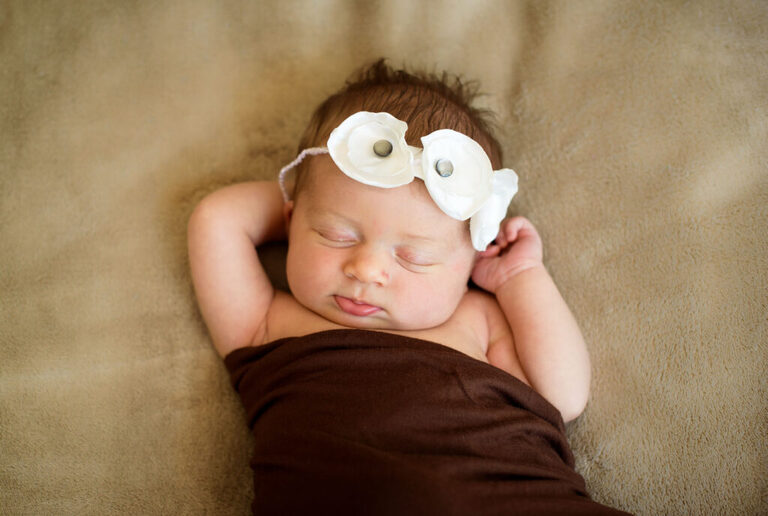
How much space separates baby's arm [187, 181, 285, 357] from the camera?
122 centimetres

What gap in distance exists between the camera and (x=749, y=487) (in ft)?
3.29

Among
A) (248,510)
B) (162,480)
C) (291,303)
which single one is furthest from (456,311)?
(162,480)

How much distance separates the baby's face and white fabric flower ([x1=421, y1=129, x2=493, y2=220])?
0.04 metres

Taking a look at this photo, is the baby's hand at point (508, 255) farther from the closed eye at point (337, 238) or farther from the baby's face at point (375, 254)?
the closed eye at point (337, 238)

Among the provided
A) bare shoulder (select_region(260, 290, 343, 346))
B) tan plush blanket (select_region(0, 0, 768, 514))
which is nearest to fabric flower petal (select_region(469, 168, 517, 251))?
tan plush blanket (select_region(0, 0, 768, 514))

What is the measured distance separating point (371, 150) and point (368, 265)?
226mm

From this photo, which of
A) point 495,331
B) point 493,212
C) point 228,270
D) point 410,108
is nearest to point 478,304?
point 495,331

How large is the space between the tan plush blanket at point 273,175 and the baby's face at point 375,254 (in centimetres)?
31

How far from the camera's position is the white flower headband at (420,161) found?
1062 mm

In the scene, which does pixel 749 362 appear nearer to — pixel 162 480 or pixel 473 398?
pixel 473 398

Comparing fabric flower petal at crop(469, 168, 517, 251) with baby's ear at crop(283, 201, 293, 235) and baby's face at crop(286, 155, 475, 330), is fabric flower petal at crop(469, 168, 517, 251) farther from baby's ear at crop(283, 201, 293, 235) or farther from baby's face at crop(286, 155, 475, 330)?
baby's ear at crop(283, 201, 293, 235)

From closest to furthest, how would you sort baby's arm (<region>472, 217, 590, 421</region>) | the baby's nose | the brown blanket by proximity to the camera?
the brown blanket
the baby's nose
baby's arm (<region>472, 217, 590, 421</region>)

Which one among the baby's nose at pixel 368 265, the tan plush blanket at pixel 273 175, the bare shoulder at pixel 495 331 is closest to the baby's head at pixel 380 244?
the baby's nose at pixel 368 265

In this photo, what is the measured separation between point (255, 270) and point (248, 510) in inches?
19.6
